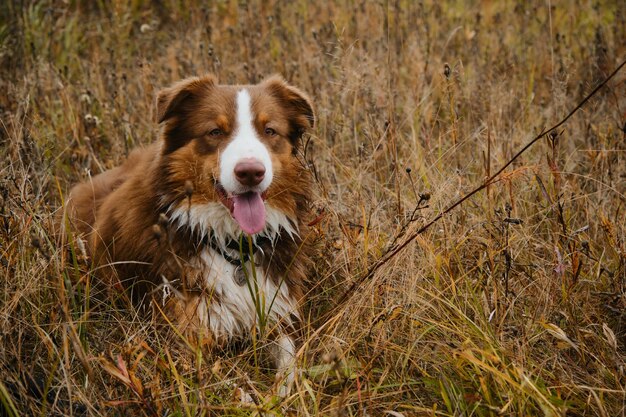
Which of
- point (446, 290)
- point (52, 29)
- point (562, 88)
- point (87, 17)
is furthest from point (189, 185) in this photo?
point (87, 17)

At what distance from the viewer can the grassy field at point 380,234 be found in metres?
2.28

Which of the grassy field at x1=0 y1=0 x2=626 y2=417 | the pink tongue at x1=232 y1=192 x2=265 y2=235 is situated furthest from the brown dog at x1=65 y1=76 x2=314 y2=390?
the grassy field at x1=0 y1=0 x2=626 y2=417

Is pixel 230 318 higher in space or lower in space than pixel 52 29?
lower

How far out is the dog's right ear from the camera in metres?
3.02

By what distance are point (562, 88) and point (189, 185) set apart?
9.53 ft

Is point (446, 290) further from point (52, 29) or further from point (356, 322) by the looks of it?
point (52, 29)

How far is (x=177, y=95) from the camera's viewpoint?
306cm

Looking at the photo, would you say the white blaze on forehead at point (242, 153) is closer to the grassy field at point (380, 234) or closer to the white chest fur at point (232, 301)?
the white chest fur at point (232, 301)

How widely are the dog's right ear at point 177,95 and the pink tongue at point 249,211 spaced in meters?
0.57

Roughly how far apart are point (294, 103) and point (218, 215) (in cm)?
79

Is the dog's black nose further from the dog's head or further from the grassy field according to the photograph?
the grassy field

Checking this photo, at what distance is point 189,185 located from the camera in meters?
1.78

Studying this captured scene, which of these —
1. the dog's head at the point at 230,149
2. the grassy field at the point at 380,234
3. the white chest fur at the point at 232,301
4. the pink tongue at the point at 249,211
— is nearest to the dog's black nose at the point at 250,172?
the dog's head at the point at 230,149

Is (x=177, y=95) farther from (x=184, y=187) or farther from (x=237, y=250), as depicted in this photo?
(x=237, y=250)
